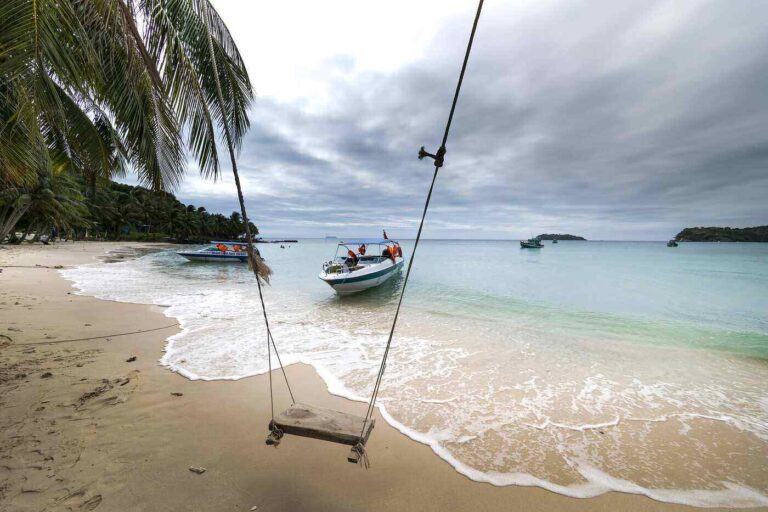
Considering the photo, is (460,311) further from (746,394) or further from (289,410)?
(289,410)

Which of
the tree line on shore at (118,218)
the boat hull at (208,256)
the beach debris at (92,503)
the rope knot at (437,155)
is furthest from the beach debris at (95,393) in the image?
the tree line on shore at (118,218)

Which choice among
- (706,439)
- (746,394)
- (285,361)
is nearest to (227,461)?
(285,361)

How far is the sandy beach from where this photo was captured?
288 cm

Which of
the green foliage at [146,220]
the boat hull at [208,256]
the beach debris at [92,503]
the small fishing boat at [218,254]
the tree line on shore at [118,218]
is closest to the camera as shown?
the beach debris at [92,503]

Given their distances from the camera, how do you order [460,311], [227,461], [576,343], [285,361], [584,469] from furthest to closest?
1. [460,311]
2. [576,343]
3. [285,361]
4. [584,469]
5. [227,461]

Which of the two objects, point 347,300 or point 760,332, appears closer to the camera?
point 760,332

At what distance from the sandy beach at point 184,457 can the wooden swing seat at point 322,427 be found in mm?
670

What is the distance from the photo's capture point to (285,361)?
691 cm

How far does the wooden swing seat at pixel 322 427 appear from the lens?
2.79 meters

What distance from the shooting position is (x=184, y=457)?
3.39 m

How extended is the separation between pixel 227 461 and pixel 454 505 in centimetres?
244

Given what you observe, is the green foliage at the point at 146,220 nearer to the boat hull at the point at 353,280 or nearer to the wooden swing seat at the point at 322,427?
the boat hull at the point at 353,280

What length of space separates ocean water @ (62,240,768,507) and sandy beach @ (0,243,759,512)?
417mm

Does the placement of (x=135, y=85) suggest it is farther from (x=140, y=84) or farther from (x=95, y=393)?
(x=95, y=393)
